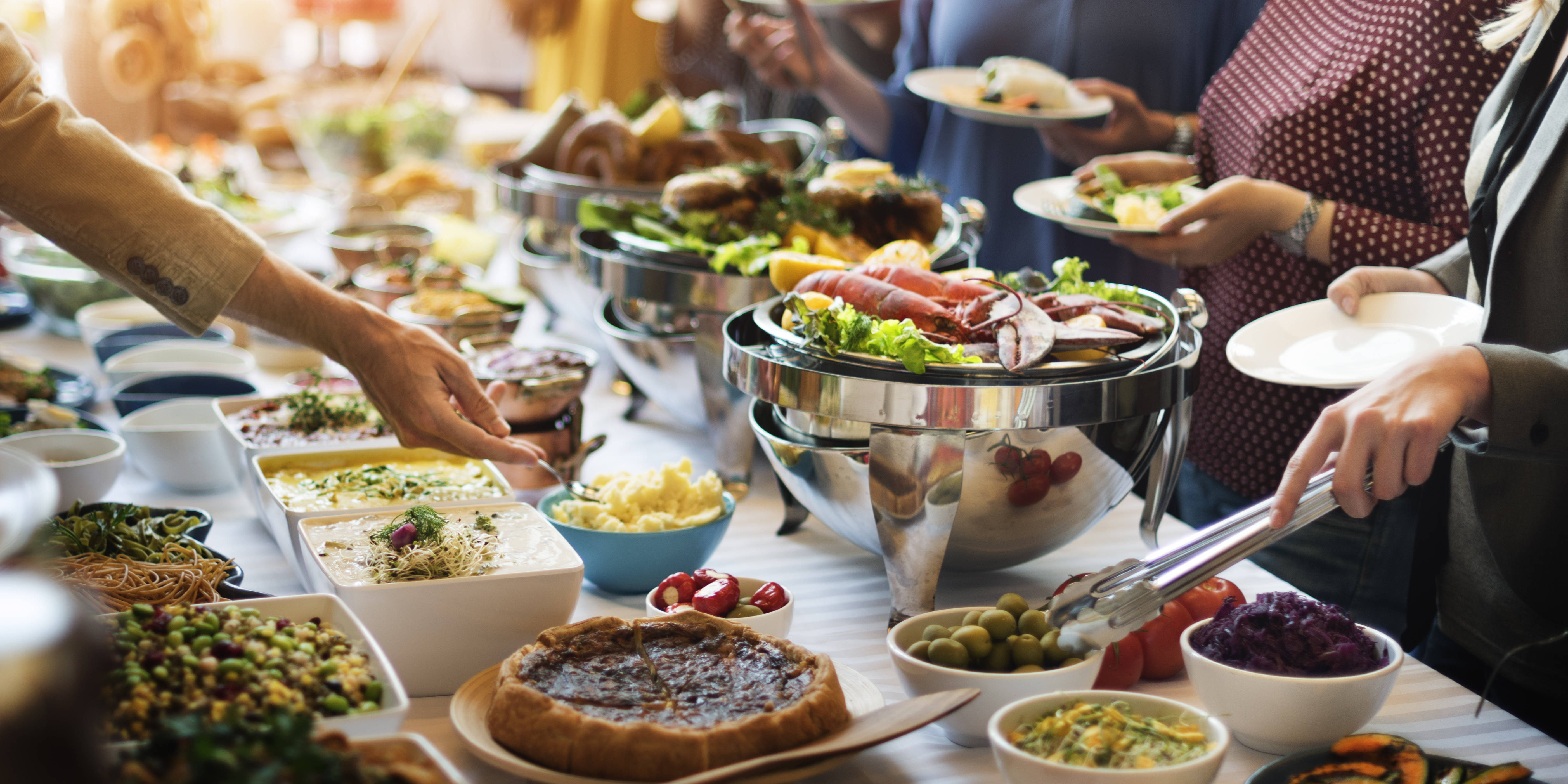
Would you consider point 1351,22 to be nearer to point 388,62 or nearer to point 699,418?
point 699,418

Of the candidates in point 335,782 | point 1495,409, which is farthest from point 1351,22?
point 335,782

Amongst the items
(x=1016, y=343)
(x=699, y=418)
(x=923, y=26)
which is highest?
(x=923, y=26)

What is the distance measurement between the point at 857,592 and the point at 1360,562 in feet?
3.42

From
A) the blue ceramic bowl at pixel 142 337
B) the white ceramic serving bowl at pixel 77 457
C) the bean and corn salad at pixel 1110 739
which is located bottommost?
the blue ceramic bowl at pixel 142 337

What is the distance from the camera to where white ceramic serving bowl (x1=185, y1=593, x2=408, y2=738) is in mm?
1039

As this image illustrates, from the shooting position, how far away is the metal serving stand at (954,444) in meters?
1.43

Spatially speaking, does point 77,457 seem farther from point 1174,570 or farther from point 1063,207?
point 1063,207

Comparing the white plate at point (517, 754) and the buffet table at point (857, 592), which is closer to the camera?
the white plate at point (517, 754)

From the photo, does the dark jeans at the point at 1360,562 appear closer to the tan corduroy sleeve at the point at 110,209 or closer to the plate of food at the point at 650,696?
the plate of food at the point at 650,696

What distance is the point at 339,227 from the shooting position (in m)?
3.43

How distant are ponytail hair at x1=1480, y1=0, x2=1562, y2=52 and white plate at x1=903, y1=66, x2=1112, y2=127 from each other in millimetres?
856

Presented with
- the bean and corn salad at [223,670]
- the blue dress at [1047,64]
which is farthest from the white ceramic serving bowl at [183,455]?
the blue dress at [1047,64]

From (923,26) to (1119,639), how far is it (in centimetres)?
258

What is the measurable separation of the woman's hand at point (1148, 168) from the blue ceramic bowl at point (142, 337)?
196 cm
